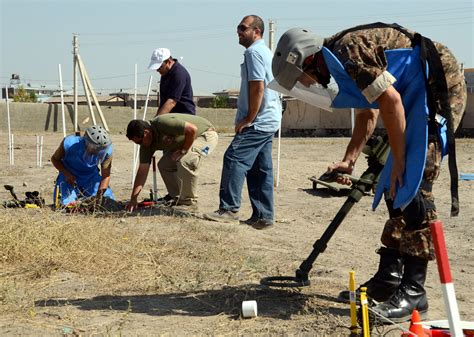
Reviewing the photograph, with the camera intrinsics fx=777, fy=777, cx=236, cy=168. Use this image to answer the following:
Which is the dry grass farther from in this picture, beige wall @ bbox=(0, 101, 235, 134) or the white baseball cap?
beige wall @ bbox=(0, 101, 235, 134)

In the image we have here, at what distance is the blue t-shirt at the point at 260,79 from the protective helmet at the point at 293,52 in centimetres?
312

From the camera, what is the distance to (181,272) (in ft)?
17.8

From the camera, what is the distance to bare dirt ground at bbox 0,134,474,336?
14.0 feet

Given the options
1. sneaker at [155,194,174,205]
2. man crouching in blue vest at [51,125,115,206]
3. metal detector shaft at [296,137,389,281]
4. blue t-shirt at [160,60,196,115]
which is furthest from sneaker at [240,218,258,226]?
metal detector shaft at [296,137,389,281]

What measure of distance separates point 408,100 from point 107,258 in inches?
106

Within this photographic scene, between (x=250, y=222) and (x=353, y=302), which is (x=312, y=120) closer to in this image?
(x=250, y=222)

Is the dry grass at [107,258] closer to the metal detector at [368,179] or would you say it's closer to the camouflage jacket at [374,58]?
the metal detector at [368,179]

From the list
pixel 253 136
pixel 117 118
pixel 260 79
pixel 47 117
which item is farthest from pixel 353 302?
pixel 117 118

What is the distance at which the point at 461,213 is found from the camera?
8742 millimetres

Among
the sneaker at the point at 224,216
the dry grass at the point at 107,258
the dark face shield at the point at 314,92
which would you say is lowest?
the sneaker at the point at 224,216

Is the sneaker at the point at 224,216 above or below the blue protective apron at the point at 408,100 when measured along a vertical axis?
below

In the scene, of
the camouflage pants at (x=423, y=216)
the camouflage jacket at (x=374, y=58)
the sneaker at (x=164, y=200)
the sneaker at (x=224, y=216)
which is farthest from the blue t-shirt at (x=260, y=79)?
the camouflage pants at (x=423, y=216)

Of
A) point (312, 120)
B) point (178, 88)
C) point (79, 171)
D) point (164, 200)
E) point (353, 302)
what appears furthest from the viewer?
point (312, 120)

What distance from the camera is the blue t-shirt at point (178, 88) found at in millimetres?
8758
